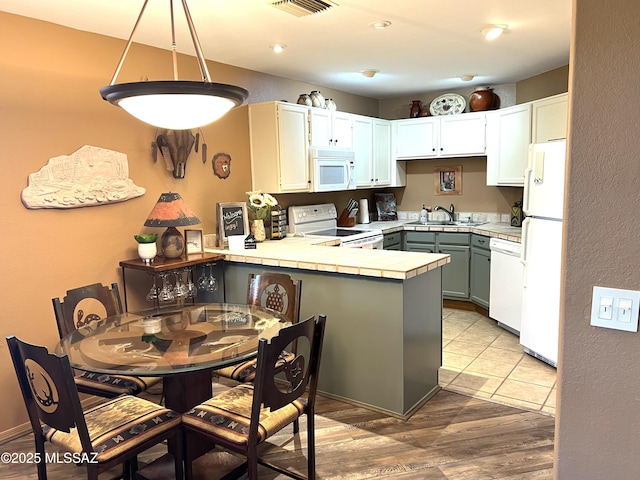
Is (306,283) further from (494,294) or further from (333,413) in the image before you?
(494,294)

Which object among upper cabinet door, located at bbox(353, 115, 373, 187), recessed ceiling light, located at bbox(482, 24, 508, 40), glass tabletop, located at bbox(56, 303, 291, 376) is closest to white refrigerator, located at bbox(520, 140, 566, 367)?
recessed ceiling light, located at bbox(482, 24, 508, 40)

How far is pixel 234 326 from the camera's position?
2445 millimetres

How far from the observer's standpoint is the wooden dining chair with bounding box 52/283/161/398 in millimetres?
2441

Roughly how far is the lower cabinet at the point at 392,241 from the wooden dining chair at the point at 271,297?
2564 millimetres

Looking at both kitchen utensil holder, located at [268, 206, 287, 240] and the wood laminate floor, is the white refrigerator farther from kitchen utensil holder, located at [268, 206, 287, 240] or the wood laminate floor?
kitchen utensil holder, located at [268, 206, 287, 240]

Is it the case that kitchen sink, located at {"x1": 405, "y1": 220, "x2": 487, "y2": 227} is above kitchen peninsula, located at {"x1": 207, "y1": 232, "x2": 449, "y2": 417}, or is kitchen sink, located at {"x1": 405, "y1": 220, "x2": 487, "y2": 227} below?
above

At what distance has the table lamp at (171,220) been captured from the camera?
3.17 metres

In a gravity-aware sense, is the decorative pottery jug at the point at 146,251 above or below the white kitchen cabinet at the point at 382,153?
below

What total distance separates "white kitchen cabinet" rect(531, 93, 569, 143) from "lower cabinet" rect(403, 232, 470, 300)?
128 centimetres

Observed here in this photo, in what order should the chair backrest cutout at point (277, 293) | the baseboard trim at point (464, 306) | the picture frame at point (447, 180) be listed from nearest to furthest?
the chair backrest cutout at point (277, 293) → the baseboard trim at point (464, 306) → the picture frame at point (447, 180)

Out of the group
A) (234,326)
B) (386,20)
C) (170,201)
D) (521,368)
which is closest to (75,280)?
(170,201)

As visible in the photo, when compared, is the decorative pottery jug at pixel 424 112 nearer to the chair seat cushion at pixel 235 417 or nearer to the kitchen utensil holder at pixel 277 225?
the kitchen utensil holder at pixel 277 225

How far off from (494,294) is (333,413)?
7.58 feet

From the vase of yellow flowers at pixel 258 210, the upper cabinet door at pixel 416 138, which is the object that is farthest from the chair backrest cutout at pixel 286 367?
the upper cabinet door at pixel 416 138
